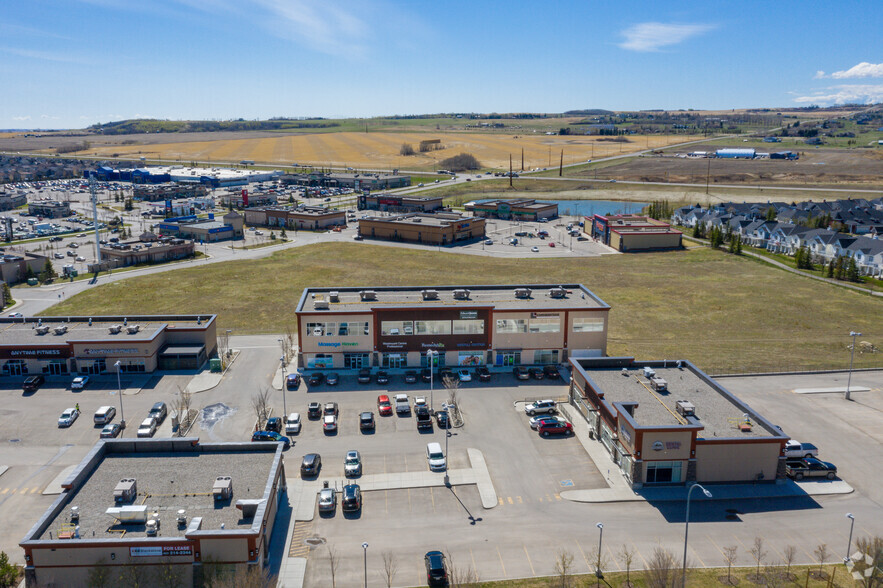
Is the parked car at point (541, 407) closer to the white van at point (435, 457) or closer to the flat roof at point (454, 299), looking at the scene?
the white van at point (435, 457)

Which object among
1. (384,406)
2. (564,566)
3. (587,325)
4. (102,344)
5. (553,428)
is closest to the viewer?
(564,566)

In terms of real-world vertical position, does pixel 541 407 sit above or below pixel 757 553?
above

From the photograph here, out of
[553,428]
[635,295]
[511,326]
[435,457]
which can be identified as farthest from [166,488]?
[635,295]

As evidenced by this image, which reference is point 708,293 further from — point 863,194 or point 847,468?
point 863,194

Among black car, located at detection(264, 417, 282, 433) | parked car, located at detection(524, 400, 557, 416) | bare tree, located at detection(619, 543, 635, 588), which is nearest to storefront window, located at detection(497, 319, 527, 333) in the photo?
parked car, located at detection(524, 400, 557, 416)

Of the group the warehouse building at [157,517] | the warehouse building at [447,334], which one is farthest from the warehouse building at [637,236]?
the warehouse building at [157,517]

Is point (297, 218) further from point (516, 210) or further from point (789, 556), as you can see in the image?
point (789, 556)

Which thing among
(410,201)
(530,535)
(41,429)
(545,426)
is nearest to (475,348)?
(545,426)

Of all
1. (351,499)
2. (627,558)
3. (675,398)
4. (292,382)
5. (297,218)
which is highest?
(297,218)
